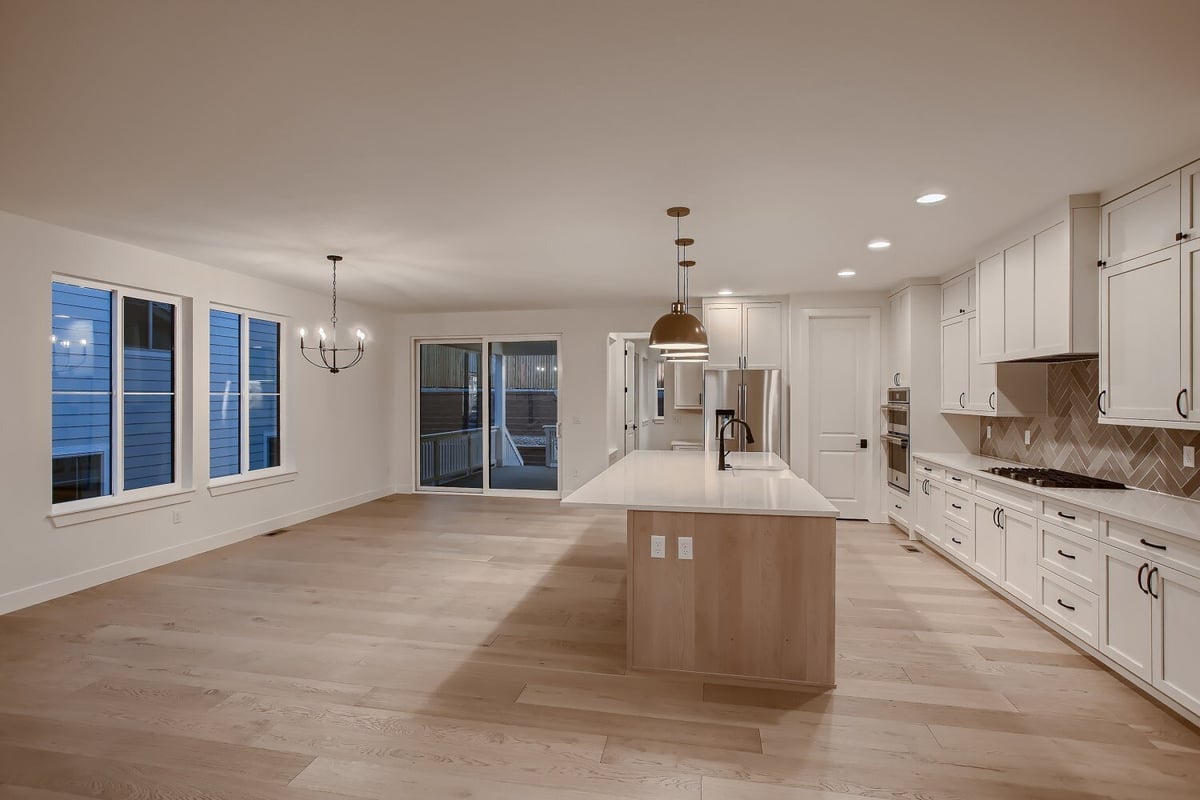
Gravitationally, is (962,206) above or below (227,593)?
above

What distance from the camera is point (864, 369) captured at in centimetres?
620

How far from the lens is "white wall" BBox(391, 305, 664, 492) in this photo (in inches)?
287

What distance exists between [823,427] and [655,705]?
14.6ft

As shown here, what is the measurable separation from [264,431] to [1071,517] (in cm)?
654

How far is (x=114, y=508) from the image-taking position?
4.26 metres

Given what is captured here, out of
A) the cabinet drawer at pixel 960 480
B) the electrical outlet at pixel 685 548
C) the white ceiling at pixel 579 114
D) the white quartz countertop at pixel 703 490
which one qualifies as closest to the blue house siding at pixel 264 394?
the white ceiling at pixel 579 114

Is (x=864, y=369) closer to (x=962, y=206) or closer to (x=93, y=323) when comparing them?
(x=962, y=206)

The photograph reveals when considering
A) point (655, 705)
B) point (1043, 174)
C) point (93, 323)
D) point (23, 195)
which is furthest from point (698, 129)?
point (93, 323)

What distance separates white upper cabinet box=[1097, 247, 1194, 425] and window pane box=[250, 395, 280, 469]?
6.68 meters

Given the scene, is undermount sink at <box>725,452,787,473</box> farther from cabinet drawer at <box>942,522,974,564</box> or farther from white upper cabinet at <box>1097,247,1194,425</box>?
white upper cabinet at <box>1097,247,1194,425</box>

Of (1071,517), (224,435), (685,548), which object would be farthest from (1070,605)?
(224,435)

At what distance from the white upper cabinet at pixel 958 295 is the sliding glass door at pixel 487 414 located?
4415 mm

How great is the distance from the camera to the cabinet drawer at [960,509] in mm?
4266

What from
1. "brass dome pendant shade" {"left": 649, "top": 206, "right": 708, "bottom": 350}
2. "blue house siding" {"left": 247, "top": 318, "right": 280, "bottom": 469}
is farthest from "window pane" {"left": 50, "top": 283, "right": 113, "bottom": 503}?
"brass dome pendant shade" {"left": 649, "top": 206, "right": 708, "bottom": 350}
